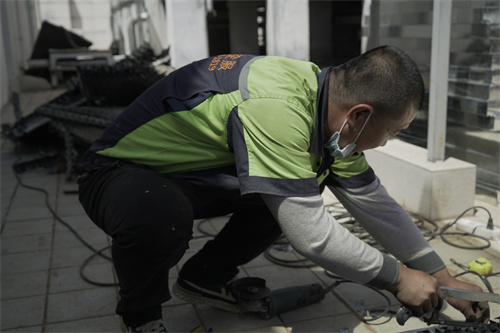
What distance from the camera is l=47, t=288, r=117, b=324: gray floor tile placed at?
109 inches

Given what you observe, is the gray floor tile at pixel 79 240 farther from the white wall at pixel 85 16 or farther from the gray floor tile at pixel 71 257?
the white wall at pixel 85 16

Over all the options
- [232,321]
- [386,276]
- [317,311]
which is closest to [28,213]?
[232,321]

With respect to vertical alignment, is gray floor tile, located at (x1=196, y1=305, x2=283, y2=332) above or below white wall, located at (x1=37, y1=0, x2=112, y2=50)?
below

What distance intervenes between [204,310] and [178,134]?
0.98m

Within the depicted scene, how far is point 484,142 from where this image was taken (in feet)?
13.8

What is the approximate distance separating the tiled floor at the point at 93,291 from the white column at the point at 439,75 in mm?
664

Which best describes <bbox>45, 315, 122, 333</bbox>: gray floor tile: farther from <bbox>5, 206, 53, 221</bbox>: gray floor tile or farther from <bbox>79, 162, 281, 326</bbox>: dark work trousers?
<bbox>5, 206, 53, 221</bbox>: gray floor tile

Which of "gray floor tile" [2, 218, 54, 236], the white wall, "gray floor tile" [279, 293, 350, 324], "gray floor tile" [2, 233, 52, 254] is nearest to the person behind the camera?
"gray floor tile" [279, 293, 350, 324]

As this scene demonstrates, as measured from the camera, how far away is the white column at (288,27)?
21.0ft

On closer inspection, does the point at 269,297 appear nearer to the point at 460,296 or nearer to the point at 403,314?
the point at 403,314

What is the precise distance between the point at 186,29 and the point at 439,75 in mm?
3750

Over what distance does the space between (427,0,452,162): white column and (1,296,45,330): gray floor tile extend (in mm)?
2715

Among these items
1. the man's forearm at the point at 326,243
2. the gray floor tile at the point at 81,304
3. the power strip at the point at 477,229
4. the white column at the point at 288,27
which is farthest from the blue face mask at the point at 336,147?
the white column at the point at 288,27

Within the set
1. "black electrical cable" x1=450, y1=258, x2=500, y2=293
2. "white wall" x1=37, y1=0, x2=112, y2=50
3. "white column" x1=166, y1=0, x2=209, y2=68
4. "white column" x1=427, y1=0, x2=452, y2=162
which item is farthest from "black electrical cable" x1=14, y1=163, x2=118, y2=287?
"white wall" x1=37, y1=0, x2=112, y2=50
